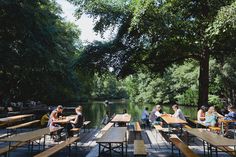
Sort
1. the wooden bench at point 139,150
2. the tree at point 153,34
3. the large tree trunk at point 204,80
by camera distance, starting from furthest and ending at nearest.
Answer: the large tree trunk at point 204,80 < the tree at point 153,34 < the wooden bench at point 139,150

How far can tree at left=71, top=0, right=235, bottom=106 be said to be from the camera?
1516 centimetres

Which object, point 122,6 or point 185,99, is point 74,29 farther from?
point 122,6

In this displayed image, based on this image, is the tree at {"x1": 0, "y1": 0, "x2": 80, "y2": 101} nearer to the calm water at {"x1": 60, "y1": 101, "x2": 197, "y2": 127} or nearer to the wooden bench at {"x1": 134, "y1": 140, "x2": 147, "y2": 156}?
the calm water at {"x1": 60, "y1": 101, "x2": 197, "y2": 127}

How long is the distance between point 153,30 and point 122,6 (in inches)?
122

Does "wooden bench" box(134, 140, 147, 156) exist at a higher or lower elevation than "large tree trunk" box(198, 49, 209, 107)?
lower

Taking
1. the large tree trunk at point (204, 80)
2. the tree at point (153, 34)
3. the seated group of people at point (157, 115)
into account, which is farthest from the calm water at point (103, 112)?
the large tree trunk at point (204, 80)

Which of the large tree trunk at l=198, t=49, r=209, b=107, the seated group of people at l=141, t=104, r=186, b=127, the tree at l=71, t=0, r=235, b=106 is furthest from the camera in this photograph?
the large tree trunk at l=198, t=49, r=209, b=107

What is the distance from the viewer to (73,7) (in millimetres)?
→ 18875

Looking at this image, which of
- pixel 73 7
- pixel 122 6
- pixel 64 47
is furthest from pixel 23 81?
pixel 122 6

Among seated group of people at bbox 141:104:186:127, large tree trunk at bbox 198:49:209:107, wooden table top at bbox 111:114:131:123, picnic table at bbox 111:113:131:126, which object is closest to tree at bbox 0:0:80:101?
seated group of people at bbox 141:104:186:127

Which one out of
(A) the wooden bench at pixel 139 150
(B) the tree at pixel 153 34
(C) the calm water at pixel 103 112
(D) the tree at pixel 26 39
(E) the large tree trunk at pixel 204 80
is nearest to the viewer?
(A) the wooden bench at pixel 139 150

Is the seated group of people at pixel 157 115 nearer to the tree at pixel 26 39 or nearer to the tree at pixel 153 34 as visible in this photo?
the tree at pixel 153 34

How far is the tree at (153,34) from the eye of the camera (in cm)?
1516

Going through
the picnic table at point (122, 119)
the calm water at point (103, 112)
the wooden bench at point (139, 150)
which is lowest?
the calm water at point (103, 112)
